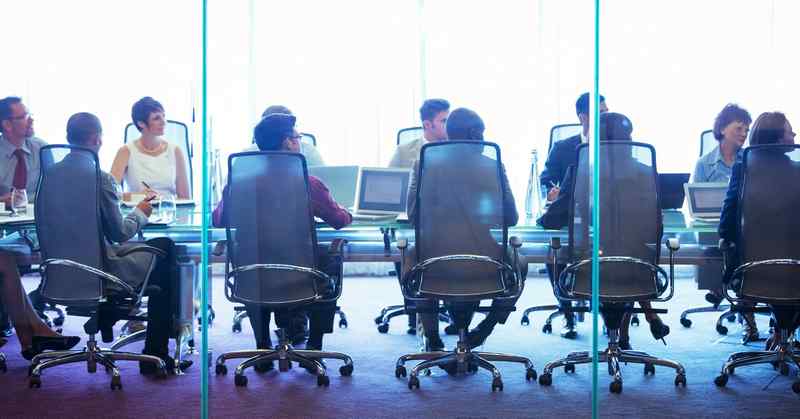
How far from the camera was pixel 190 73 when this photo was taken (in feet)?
4.25

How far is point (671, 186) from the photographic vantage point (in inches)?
89.0

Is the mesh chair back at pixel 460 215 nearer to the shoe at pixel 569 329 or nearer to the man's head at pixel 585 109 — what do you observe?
the shoe at pixel 569 329

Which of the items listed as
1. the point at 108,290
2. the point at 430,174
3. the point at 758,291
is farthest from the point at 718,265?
the point at 108,290

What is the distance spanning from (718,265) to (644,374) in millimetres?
1322

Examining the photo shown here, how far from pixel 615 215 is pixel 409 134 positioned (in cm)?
316

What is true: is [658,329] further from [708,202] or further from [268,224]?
[708,202]

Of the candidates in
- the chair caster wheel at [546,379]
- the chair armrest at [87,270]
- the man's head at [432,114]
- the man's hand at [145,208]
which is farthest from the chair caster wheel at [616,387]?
the man's head at [432,114]

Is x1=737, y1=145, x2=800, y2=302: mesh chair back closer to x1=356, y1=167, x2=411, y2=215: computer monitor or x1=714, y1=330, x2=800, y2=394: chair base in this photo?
x1=714, y1=330, x2=800, y2=394: chair base

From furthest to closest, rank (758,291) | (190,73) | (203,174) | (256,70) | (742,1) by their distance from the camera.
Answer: (758,291), (742,1), (256,70), (190,73), (203,174)

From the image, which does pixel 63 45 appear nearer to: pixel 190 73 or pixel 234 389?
pixel 190 73

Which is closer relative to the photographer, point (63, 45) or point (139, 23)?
point (139, 23)

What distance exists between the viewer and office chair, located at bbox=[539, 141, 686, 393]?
1.35 meters

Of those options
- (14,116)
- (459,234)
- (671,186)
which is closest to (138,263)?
(14,116)

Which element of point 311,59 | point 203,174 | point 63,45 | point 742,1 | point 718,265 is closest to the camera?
point 203,174
